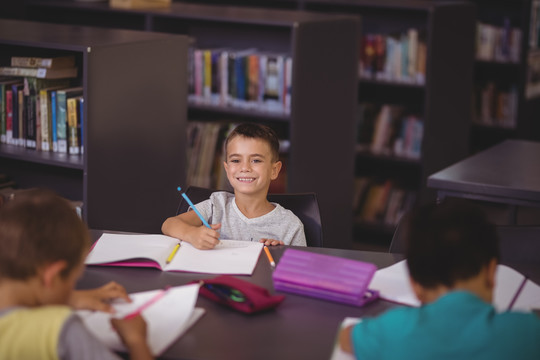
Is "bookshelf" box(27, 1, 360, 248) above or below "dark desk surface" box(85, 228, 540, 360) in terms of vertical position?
above

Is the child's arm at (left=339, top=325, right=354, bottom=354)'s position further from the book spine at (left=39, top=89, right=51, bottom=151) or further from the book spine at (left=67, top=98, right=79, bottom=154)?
the book spine at (left=39, top=89, right=51, bottom=151)

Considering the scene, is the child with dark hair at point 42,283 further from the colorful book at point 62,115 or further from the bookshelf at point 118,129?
the colorful book at point 62,115

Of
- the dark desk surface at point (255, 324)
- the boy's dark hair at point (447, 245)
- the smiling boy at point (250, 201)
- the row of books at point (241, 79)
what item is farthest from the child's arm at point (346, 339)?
the row of books at point (241, 79)

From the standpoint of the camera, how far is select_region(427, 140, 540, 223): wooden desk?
9.46ft

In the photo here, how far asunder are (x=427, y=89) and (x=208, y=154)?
1.40m

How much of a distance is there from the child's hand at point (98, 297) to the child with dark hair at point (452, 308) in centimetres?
58

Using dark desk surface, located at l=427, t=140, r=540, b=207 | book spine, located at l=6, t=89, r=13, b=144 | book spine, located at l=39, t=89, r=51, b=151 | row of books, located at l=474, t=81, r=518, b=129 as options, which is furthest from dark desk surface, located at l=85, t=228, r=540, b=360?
row of books, located at l=474, t=81, r=518, b=129

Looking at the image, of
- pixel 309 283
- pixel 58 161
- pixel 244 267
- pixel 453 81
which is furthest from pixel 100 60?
pixel 453 81

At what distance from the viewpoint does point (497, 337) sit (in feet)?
4.50

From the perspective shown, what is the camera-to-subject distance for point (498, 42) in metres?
5.64

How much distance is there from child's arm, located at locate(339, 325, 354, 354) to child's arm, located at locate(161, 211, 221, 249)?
2.08 ft

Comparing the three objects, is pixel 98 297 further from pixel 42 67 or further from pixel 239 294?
pixel 42 67

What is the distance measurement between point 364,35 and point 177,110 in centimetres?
187

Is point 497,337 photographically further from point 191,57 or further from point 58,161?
point 191,57
